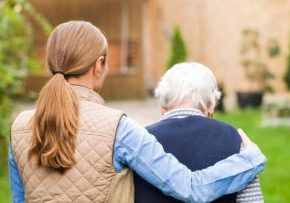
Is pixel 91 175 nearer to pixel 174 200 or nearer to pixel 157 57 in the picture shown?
pixel 174 200

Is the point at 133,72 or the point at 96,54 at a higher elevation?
the point at 96,54

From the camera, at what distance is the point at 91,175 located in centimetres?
309

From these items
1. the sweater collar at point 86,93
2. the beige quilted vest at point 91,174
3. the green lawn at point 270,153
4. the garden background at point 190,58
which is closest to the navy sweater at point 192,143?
the beige quilted vest at point 91,174

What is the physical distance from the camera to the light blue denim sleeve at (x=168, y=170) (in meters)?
3.05

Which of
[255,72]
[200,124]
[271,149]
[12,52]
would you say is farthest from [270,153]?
[200,124]

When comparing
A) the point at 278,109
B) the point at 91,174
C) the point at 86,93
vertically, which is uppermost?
the point at 86,93

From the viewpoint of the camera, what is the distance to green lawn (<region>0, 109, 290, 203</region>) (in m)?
9.16

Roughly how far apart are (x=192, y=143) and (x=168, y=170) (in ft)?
0.79

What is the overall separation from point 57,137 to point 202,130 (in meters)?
0.60

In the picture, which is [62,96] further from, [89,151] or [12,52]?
[12,52]

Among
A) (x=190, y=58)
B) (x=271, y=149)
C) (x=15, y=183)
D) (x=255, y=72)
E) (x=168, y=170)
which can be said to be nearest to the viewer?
(x=168, y=170)

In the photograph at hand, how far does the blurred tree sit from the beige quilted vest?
5857 millimetres

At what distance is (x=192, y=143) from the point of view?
3.25 metres

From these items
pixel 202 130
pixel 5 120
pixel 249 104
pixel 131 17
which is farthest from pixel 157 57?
pixel 202 130
